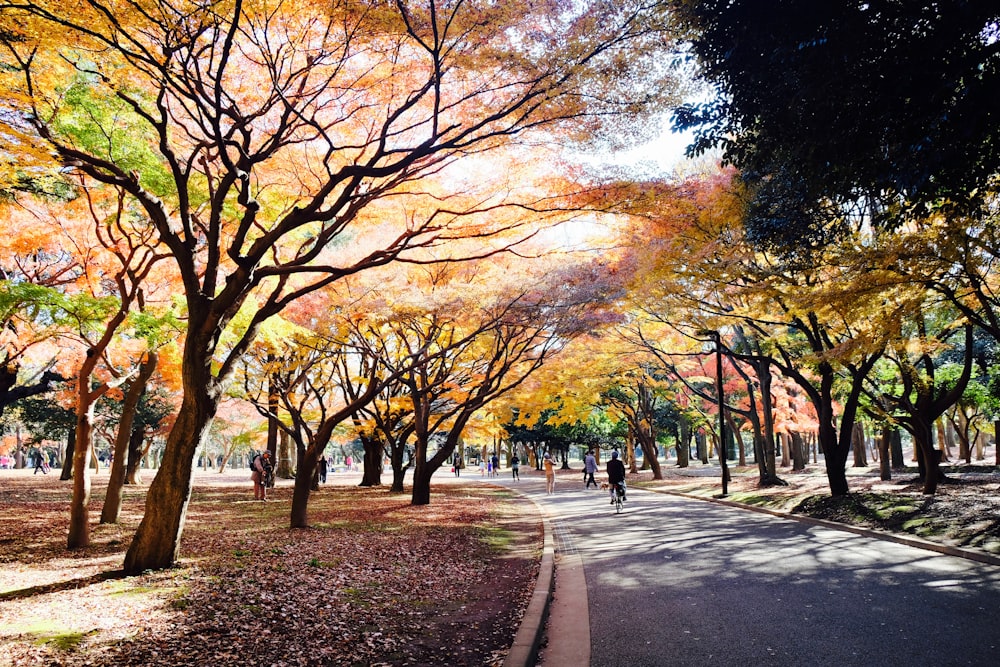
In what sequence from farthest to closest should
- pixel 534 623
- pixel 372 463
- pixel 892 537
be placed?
pixel 372 463 → pixel 892 537 → pixel 534 623

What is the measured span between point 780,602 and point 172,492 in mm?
6884

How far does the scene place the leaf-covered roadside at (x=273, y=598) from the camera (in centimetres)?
470

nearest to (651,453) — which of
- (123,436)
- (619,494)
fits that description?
(619,494)

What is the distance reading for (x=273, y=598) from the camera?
6250 millimetres

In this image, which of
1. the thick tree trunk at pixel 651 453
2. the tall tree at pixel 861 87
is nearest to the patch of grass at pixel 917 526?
the tall tree at pixel 861 87

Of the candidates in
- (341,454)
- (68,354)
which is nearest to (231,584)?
(68,354)

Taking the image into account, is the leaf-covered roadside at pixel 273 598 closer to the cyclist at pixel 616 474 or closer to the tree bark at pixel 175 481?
the tree bark at pixel 175 481

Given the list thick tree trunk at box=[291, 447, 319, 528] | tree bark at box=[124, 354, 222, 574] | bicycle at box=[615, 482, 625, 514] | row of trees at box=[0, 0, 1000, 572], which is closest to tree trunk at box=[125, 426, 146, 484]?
row of trees at box=[0, 0, 1000, 572]

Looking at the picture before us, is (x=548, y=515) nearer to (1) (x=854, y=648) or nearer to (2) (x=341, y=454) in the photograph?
(1) (x=854, y=648)

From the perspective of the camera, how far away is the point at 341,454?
104 metres

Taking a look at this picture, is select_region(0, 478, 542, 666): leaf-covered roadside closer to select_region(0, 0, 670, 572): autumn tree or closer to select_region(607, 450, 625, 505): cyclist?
select_region(0, 0, 670, 572): autumn tree

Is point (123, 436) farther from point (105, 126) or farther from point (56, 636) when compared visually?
point (56, 636)

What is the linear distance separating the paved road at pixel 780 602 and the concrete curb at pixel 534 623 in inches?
6.2

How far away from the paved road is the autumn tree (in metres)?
5.13
